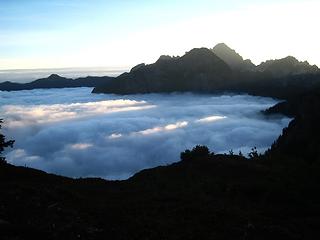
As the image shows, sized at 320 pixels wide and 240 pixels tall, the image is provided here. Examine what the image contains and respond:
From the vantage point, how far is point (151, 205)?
2047cm

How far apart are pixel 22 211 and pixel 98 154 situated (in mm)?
131257

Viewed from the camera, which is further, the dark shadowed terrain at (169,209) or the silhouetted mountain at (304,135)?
the silhouetted mountain at (304,135)

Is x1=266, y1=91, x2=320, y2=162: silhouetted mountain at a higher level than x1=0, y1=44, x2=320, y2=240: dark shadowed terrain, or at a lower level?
lower

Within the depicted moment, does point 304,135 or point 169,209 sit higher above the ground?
point 169,209

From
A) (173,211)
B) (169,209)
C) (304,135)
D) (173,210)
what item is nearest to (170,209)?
(169,209)

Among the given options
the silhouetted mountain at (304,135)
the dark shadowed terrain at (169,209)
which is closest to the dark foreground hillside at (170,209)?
the dark shadowed terrain at (169,209)

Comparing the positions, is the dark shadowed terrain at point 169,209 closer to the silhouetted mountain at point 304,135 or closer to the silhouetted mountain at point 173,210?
the silhouetted mountain at point 173,210

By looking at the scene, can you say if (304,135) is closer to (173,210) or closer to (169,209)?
(169,209)

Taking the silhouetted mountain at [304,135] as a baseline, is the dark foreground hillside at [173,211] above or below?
above

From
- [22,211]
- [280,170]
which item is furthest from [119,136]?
[22,211]

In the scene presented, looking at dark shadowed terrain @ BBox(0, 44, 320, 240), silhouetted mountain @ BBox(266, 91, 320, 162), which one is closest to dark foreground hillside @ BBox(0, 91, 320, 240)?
dark shadowed terrain @ BBox(0, 44, 320, 240)

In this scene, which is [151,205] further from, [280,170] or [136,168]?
[136,168]

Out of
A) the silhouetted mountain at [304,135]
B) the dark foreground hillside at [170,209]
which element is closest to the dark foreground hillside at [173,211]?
the dark foreground hillside at [170,209]

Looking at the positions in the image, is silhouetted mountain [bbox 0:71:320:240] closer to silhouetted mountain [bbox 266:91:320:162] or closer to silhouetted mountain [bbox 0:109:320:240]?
silhouetted mountain [bbox 0:109:320:240]
